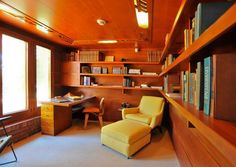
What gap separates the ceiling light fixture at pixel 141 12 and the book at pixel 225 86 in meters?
1.44

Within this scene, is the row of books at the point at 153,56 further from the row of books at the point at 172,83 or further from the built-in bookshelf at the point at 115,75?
the row of books at the point at 172,83

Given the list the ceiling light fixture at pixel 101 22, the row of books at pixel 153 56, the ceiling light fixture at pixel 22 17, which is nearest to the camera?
the ceiling light fixture at pixel 22 17

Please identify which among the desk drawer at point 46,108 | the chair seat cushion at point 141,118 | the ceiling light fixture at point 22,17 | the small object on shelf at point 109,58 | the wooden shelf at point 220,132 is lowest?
the chair seat cushion at point 141,118

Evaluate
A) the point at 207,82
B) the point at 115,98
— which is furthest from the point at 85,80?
the point at 207,82

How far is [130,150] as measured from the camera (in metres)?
2.52

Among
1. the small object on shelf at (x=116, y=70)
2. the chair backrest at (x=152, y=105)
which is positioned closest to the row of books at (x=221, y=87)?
the chair backrest at (x=152, y=105)

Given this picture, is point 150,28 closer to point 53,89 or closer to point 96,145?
point 96,145

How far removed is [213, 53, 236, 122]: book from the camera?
0.71m

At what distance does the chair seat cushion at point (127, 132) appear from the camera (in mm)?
2561

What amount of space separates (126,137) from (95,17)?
1.96 meters

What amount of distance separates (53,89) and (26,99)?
95 cm

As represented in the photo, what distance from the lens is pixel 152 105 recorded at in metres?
3.75

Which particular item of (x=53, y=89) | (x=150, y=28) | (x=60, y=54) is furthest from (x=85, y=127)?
(x=150, y=28)

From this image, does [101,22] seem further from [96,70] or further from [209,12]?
[96,70]
